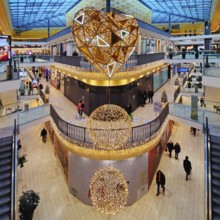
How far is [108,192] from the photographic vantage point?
6.97 metres

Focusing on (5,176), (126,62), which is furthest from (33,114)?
(5,176)

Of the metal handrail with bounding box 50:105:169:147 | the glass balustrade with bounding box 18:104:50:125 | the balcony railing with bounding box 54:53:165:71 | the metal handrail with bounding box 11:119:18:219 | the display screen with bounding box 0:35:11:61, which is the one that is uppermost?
the display screen with bounding box 0:35:11:61

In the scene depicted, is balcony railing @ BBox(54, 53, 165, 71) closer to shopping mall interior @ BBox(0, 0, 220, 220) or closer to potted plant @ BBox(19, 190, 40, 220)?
shopping mall interior @ BBox(0, 0, 220, 220)

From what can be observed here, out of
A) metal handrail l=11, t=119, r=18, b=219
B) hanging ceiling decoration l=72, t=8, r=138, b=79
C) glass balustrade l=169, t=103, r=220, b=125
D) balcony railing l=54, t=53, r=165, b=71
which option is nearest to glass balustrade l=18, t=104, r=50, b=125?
balcony railing l=54, t=53, r=165, b=71

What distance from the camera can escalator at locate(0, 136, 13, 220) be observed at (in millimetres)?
7523

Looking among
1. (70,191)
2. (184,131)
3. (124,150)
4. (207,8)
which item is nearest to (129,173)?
(124,150)

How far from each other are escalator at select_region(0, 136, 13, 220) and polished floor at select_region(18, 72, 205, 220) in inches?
123

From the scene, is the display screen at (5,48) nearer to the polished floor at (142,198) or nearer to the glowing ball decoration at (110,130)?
the polished floor at (142,198)

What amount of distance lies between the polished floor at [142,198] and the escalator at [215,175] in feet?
9.85

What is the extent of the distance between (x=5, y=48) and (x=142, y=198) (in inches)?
379

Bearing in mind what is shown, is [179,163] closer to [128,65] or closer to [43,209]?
[128,65]

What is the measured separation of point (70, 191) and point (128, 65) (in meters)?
6.96

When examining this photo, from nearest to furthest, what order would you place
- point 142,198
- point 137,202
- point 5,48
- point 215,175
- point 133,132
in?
point 215,175, point 133,132, point 137,202, point 142,198, point 5,48

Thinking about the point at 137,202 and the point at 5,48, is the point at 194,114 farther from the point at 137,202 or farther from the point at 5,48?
the point at 5,48
